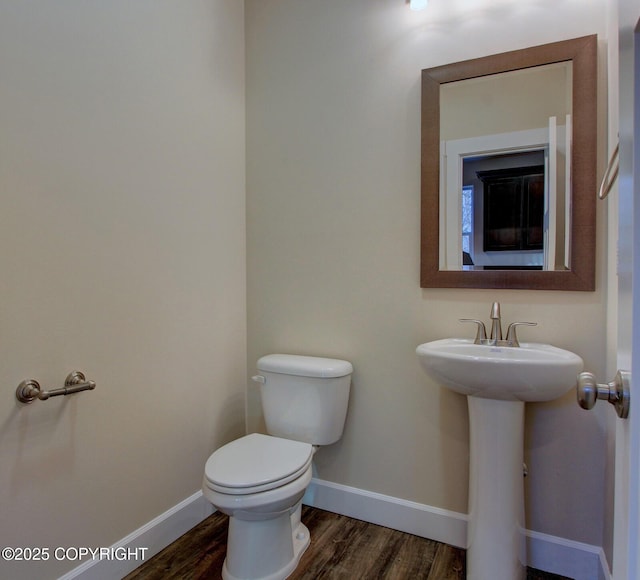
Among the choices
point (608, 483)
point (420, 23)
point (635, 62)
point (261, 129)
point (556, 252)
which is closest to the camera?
point (635, 62)

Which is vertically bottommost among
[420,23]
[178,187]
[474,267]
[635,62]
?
[474,267]

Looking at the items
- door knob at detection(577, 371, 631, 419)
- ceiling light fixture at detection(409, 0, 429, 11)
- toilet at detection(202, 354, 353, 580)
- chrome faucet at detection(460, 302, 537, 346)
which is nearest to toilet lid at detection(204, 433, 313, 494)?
Result: toilet at detection(202, 354, 353, 580)

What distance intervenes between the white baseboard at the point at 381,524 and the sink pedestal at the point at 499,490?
221 millimetres

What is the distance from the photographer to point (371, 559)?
1638 mm

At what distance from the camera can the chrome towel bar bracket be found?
122 centimetres

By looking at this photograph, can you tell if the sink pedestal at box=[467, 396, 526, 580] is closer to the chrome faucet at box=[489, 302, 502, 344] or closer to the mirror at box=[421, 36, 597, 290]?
the chrome faucet at box=[489, 302, 502, 344]

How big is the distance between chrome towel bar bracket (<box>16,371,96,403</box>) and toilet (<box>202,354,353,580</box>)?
1.69 feet

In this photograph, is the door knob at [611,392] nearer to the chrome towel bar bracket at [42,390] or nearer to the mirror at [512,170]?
the mirror at [512,170]

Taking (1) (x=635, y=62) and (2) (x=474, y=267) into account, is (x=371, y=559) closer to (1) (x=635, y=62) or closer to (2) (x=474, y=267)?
(2) (x=474, y=267)

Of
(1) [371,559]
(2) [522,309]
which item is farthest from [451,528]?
(2) [522,309]

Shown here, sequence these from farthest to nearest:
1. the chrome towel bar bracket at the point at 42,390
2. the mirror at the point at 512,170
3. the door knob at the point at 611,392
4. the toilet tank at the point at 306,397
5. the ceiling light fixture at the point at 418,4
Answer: the toilet tank at the point at 306,397 → the ceiling light fixture at the point at 418,4 → the mirror at the point at 512,170 → the chrome towel bar bracket at the point at 42,390 → the door knob at the point at 611,392

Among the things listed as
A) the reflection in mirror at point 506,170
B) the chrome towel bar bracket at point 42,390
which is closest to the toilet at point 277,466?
the chrome towel bar bracket at point 42,390

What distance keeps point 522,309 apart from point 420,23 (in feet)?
4.19

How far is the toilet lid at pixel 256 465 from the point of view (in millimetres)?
1388
